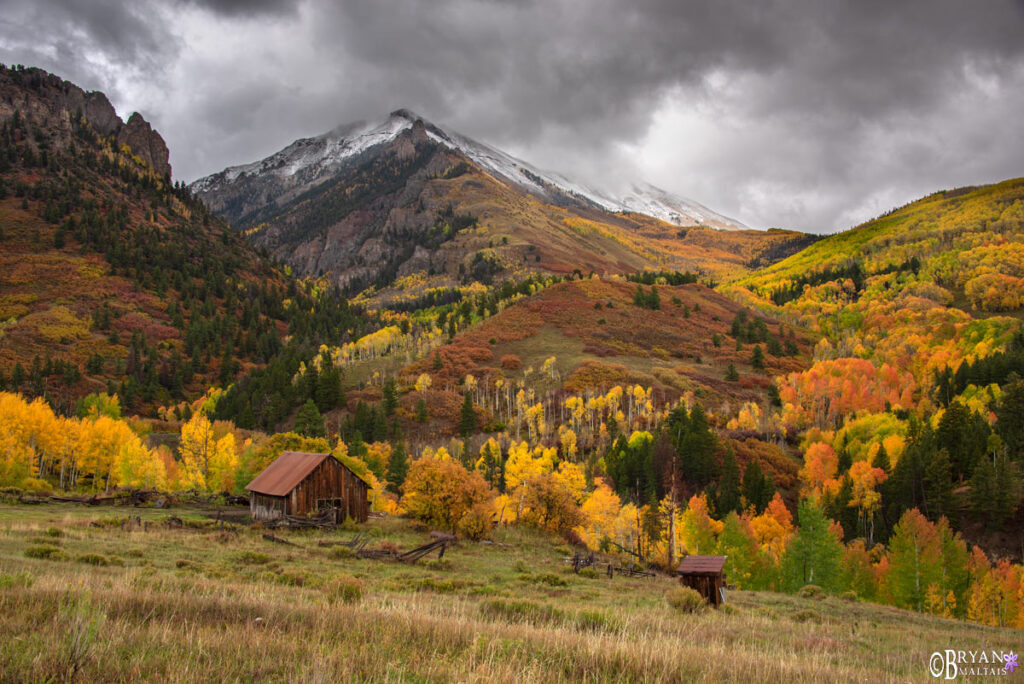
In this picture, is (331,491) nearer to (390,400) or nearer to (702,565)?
(702,565)

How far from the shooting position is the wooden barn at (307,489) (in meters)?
40.0

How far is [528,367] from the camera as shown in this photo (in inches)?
5399

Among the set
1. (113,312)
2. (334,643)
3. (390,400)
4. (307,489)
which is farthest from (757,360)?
(113,312)

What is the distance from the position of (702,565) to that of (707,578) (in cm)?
55

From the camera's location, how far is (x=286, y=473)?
42.6 metres

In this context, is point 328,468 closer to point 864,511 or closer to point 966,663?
point 966,663

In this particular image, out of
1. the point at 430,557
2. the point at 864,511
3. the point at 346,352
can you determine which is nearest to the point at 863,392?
the point at 864,511

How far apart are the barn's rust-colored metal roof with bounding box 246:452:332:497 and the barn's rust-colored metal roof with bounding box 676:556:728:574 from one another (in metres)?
28.1

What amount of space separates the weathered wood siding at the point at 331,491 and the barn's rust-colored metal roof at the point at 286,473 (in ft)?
1.48

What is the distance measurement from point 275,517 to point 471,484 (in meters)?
13.8

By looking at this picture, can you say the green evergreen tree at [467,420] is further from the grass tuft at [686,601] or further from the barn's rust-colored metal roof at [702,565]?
the grass tuft at [686,601]

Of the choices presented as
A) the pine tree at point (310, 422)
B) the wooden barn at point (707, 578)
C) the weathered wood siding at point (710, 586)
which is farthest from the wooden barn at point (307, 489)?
the pine tree at point (310, 422)

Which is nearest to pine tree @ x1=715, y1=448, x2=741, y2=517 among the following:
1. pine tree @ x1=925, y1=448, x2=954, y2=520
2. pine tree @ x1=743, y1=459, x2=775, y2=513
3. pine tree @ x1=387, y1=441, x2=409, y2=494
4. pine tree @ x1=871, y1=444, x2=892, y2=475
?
pine tree @ x1=743, y1=459, x2=775, y2=513

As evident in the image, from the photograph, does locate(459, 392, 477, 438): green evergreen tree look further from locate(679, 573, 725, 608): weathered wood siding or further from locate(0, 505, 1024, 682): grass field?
locate(0, 505, 1024, 682): grass field
